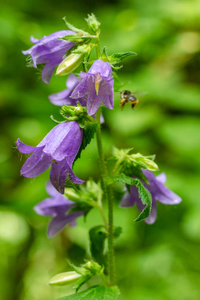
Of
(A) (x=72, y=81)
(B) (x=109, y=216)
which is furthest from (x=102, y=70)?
(B) (x=109, y=216)

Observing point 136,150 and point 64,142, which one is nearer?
point 64,142

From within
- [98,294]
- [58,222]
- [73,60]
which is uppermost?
[73,60]

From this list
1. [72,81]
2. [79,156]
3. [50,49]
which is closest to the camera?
[79,156]

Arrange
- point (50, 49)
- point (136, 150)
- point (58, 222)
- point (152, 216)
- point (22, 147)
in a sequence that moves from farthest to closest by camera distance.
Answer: point (136, 150), point (58, 222), point (152, 216), point (50, 49), point (22, 147)

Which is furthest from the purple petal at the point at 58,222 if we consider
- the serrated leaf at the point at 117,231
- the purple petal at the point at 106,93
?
the purple petal at the point at 106,93

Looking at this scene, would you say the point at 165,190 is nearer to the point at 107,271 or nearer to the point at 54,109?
the point at 107,271


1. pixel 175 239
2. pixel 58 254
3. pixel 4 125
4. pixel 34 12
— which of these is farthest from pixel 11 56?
pixel 175 239

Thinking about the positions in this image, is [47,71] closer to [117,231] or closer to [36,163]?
[36,163]
